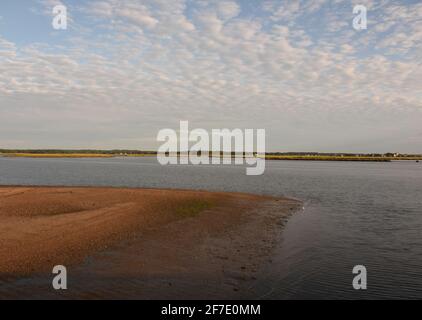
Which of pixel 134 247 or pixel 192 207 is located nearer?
pixel 134 247

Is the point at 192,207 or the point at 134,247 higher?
the point at 192,207

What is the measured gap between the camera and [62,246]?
1262cm

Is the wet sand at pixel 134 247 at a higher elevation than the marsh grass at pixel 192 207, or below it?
A: below

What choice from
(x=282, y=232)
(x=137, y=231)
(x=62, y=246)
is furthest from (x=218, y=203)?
(x=62, y=246)

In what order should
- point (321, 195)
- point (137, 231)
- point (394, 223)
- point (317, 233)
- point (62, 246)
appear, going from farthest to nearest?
point (321, 195)
point (394, 223)
point (317, 233)
point (137, 231)
point (62, 246)

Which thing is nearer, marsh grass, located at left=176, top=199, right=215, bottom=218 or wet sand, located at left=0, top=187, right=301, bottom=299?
wet sand, located at left=0, top=187, right=301, bottom=299

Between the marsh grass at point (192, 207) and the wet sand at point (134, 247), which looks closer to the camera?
the wet sand at point (134, 247)

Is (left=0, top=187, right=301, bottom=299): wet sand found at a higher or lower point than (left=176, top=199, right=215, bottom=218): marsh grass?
lower

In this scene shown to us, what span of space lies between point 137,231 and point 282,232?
698 cm

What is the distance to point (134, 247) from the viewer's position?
43.5ft

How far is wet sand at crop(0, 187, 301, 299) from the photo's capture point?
9.28 m

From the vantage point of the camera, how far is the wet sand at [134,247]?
928cm
